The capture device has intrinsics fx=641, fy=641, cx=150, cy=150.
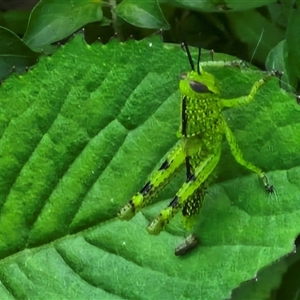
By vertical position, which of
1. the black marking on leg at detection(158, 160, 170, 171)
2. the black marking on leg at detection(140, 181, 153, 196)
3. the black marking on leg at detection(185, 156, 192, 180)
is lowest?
the black marking on leg at detection(185, 156, 192, 180)

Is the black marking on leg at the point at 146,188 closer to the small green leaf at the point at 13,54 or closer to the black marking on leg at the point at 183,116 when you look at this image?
the black marking on leg at the point at 183,116

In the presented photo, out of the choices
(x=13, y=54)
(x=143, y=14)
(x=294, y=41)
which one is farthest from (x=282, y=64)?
(x=13, y=54)

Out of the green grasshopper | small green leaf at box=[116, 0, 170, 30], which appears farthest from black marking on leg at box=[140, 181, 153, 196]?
small green leaf at box=[116, 0, 170, 30]

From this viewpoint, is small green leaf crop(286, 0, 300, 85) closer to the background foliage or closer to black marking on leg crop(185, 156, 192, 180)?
the background foliage

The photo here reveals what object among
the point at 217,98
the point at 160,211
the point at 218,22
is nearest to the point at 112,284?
the point at 160,211

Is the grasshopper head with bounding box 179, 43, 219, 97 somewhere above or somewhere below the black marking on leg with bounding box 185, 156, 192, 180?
above

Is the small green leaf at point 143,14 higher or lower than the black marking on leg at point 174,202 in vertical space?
higher

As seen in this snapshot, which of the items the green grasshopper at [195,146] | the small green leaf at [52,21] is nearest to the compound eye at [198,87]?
the green grasshopper at [195,146]
